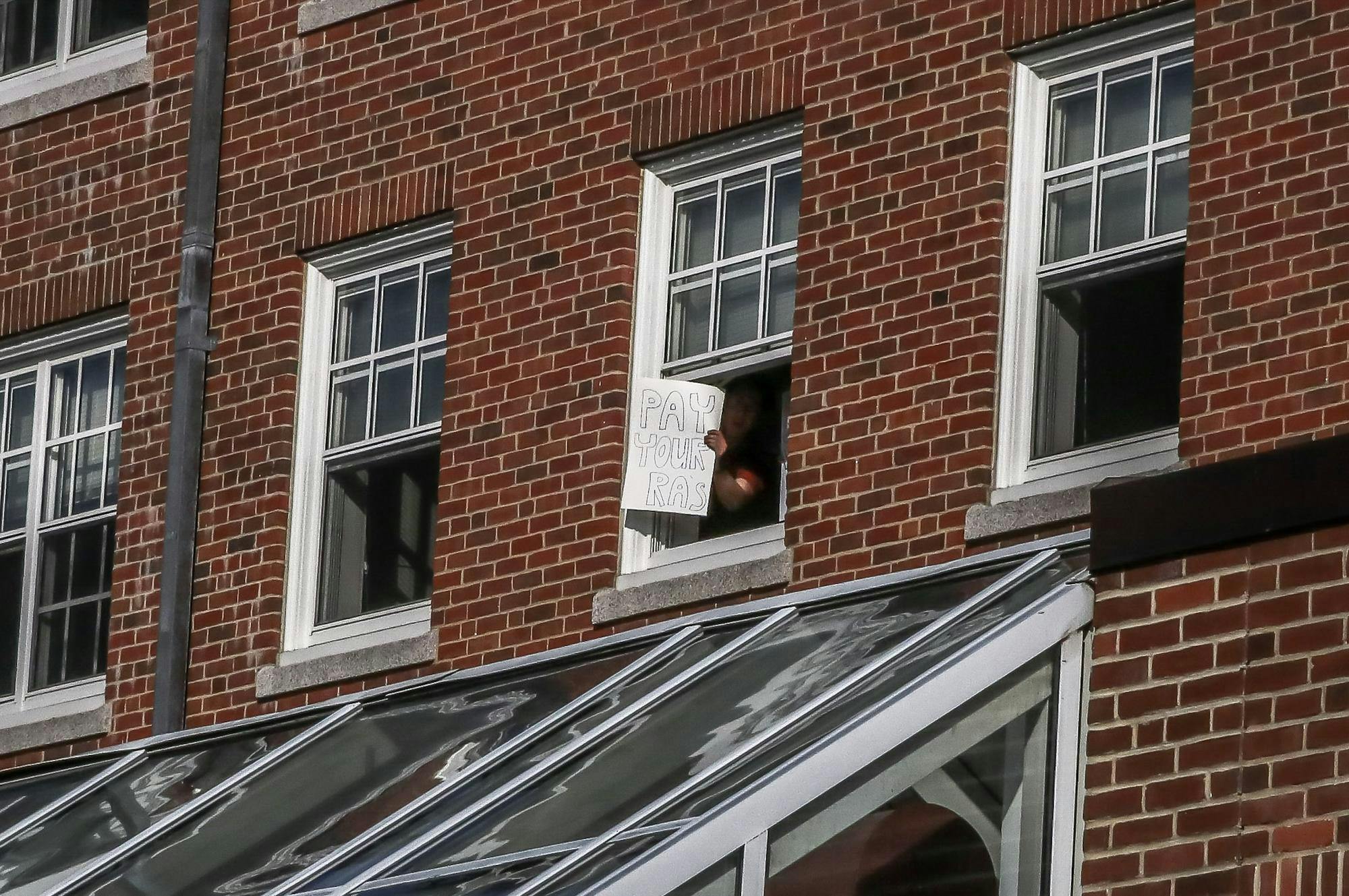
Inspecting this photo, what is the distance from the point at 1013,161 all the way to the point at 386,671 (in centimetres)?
365

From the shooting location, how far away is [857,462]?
39.9 ft

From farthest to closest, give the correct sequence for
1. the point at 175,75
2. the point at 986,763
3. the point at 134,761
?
the point at 175,75, the point at 134,761, the point at 986,763

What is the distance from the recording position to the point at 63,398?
15602mm

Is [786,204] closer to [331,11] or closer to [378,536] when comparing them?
[378,536]

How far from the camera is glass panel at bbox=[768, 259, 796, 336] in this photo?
12914mm

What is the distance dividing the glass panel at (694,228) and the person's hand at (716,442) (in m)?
0.79

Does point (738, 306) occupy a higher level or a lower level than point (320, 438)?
higher

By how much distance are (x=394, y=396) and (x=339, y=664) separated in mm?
1328

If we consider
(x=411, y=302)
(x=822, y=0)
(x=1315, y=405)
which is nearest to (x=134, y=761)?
(x=411, y=302)

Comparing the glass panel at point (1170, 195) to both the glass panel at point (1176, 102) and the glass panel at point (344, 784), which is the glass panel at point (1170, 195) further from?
the glass panel at point (344, 784)

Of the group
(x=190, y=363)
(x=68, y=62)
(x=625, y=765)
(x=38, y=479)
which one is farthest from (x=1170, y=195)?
(x=68, y=62)

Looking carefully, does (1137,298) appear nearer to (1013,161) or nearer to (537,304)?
(1013,161)

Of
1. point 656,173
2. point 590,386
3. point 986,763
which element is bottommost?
point 986,763

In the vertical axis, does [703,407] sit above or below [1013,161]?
below
